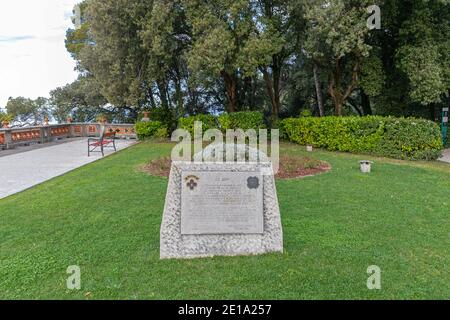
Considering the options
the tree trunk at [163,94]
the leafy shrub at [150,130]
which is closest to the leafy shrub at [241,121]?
the leafy shrub at [150,130]

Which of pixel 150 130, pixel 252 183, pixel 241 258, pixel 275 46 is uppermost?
pixel 275 46

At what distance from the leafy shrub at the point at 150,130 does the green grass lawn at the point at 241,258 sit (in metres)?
10.8

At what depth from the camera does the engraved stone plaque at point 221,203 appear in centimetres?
365

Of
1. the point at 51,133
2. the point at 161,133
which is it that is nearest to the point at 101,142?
the point at 161,133

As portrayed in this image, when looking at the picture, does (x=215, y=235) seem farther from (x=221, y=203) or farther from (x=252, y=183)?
(x=252, y=183)

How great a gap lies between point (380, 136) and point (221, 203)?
31.1 feet

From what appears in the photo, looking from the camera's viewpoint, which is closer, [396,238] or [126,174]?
[396,238]

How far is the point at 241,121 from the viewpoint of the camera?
15.6m

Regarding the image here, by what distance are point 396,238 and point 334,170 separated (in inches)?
176

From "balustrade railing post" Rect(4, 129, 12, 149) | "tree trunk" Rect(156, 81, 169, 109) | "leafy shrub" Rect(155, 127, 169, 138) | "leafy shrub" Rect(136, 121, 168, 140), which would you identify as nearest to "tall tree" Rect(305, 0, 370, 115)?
"leafy shrub" Rect(155, 127, 169, 138)

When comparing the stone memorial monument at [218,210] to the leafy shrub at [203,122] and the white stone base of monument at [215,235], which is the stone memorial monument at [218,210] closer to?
the white stone base of monument at [215,235]

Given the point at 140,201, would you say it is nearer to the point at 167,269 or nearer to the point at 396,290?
the point at 167,269

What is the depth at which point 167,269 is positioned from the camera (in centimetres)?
337
